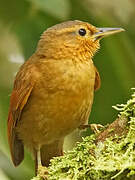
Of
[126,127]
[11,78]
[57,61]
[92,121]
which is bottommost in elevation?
[126,127]

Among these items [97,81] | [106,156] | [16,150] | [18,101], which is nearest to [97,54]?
[97,81]

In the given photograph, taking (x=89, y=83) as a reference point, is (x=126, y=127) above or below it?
below

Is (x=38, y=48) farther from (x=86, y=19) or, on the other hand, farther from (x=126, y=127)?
(x=126, y=127)

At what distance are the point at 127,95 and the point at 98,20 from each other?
781 mm

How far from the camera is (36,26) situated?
4426 mm

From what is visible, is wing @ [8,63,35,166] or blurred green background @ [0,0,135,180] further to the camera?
blurred green background @ [0,0,135,180]

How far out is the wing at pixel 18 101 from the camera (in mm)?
4130

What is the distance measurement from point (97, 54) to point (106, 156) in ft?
6.71

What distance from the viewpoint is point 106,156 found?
2.65 m

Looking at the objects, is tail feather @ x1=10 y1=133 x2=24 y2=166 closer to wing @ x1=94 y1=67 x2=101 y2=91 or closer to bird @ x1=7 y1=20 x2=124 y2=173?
bird @ x1=7 y1=20 x2=124 y2=173

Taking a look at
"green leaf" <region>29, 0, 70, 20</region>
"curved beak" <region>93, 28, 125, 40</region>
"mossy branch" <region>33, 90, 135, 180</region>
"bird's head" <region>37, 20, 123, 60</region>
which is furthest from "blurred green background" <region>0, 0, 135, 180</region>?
"mossy branch" <region>33, 90, 135, 180</region>

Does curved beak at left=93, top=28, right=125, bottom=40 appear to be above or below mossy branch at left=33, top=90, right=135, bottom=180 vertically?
above

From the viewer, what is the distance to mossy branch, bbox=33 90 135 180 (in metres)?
2.48

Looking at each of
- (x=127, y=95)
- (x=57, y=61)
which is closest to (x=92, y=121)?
(x=127, y=95)
